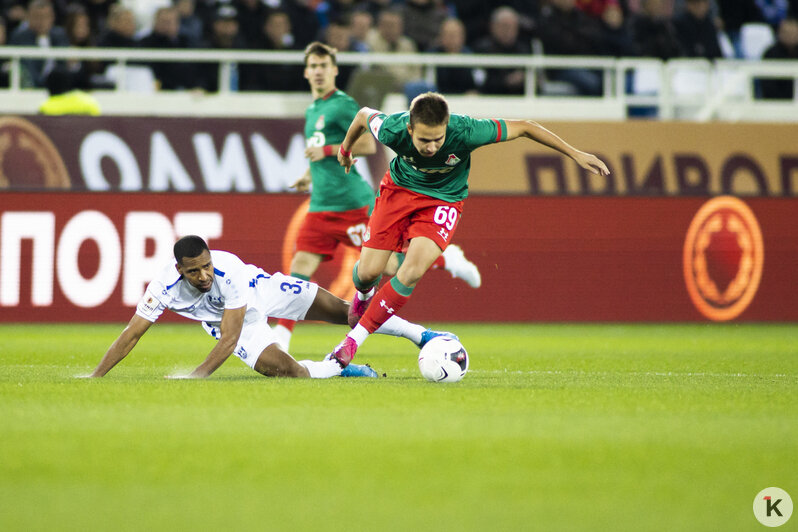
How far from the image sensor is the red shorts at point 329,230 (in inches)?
376

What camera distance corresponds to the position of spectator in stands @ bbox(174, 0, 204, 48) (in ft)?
49.5

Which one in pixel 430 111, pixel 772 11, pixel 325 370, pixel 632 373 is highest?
pixel 772 11

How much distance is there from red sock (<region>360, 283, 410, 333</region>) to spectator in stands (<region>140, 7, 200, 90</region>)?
8.41m

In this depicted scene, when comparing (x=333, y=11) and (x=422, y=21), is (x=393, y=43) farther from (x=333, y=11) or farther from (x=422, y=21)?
(x=333, y=11)

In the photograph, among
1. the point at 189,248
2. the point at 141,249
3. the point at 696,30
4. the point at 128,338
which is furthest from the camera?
the point at 696,30

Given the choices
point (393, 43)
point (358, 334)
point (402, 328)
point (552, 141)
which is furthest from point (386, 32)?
point (358, 334)

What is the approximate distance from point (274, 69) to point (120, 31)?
1.91 m

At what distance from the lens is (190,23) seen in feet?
50.0

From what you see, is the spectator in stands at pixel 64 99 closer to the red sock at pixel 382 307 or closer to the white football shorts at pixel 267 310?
the white football shorts at pixel 267 310

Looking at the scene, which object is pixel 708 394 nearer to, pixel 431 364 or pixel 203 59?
pixel 431 364

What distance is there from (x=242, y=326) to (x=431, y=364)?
1.13 meters

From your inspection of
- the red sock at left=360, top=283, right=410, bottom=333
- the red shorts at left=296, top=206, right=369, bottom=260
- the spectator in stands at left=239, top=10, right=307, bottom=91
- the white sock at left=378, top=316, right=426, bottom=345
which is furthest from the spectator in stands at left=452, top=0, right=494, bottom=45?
the red sock at left=360, top=283, right=410, bottom=333

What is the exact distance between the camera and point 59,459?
452 centimetres

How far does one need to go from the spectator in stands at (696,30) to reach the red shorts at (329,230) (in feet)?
28.0
